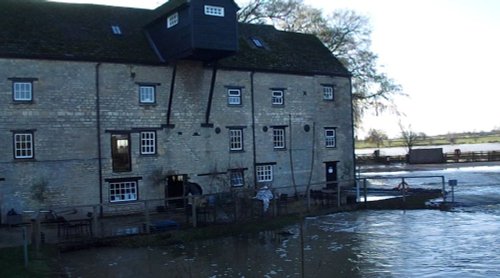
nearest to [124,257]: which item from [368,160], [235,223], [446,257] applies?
[235,223]

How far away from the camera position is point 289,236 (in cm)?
1941

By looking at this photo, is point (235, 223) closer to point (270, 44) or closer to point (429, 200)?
point (429, 200)

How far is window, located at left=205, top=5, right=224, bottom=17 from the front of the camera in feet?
86.5

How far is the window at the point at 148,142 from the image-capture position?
2677cm

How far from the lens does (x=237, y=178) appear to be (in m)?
29.7

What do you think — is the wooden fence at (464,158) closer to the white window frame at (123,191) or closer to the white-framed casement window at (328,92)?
the white-framed casement window at (328,92)

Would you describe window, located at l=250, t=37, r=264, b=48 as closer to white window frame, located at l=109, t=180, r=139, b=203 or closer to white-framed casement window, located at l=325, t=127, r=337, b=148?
white-framed casement window, located at l=325, t=127, r=337, b=148

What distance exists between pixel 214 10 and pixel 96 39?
5967mm

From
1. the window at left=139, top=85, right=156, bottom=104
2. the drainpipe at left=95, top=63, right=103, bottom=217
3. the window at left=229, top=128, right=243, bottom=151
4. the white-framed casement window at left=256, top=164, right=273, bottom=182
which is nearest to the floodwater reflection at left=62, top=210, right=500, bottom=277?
the drainpipe at left=95, top=63, right=103, bottom=217

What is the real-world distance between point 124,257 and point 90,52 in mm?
12323

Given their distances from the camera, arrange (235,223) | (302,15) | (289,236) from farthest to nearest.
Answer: (302,15) < (235,223) < (289,236)

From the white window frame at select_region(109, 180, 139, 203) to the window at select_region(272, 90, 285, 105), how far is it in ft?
31.8

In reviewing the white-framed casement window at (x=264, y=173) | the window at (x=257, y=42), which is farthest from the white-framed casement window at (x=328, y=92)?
the white-framed casement window at (x=264, y=173)

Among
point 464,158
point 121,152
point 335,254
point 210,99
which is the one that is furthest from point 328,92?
point 464,158
